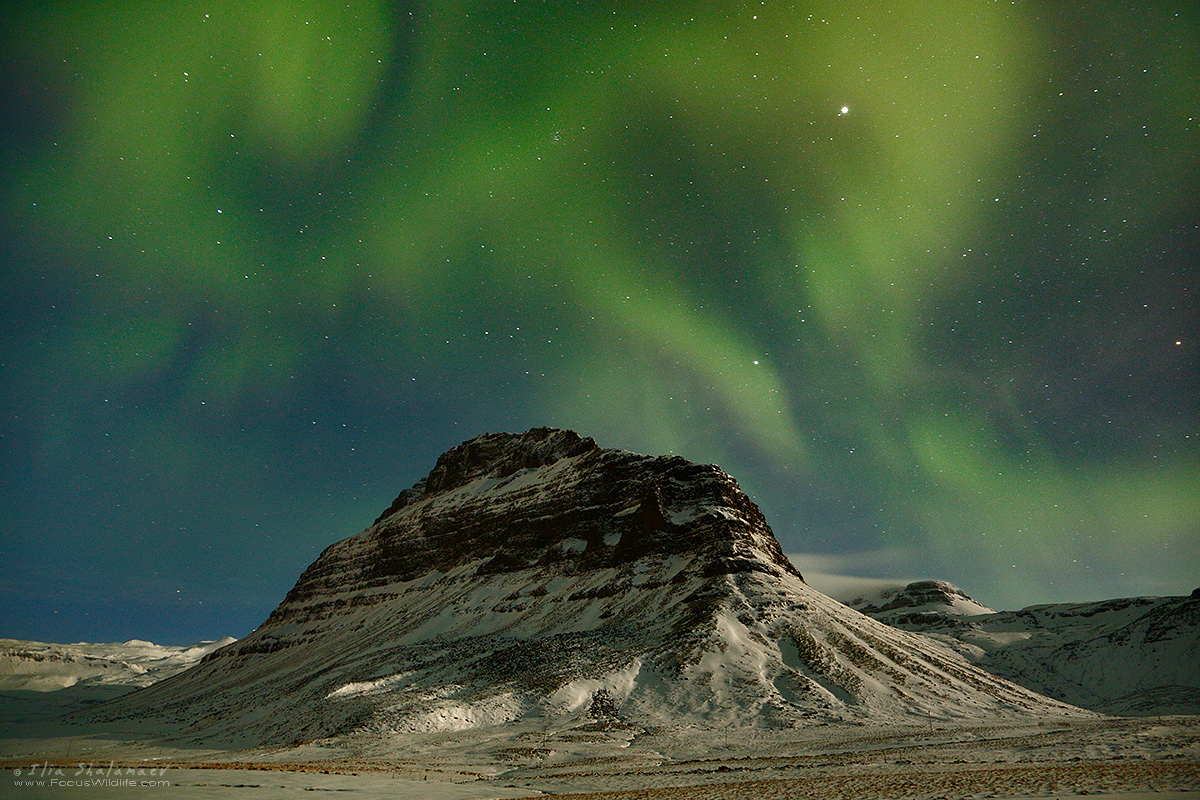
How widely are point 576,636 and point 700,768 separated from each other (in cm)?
6103

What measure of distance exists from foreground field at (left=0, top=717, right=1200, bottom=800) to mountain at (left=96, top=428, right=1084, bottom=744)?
9.79m

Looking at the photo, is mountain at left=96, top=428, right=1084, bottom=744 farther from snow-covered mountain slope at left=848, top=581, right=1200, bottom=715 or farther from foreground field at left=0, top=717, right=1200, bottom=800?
snow-covered mountain slope at left=848, top=581, right=1200, bottom=715

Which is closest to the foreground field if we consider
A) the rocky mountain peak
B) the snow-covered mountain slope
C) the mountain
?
the mountain

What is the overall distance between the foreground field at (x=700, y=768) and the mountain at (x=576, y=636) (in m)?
9.79

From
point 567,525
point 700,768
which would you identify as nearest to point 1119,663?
point 567,525

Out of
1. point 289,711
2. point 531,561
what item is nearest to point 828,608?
point 531,561

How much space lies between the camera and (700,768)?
33.4 meters

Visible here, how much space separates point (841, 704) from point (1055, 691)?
400 feet

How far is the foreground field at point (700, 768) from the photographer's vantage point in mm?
18969

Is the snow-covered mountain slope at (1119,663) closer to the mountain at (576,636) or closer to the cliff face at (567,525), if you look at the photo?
the mountain at (576,636)

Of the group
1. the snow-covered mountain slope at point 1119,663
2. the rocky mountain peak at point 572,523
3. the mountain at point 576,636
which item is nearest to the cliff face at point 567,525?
the rocky mountain peak at point 572,523

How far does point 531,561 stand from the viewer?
13800 centimetres

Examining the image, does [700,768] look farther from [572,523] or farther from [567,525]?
[567,525]

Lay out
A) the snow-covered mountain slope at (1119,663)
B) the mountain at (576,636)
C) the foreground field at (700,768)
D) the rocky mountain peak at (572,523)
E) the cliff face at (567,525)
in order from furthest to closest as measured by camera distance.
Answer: the snow-covered mountain slope at (1119,663) < the cliff face at (567,525) < the rocky mountain peak at (572,523) < the mountain at (576,636) < the foreground field at (700,768)
